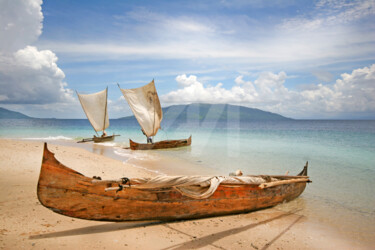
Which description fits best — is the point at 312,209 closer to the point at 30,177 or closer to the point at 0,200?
the point at 0,200

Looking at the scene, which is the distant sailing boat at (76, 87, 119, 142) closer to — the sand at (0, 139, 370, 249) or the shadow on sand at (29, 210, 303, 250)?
the sand at (0, 139, 370, 249)

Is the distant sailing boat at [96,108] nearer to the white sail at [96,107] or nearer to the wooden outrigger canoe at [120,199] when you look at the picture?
the white sail at [96,107]

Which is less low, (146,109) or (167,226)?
(146,109)

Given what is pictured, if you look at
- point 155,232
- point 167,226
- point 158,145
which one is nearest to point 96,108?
point 158,145

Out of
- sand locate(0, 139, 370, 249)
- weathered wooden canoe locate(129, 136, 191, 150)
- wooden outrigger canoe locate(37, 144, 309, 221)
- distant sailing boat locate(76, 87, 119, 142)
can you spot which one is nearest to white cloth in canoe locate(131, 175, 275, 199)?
wooden outrigger canoe locate(37, 144, 309, 221)

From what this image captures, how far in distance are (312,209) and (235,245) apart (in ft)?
13.6

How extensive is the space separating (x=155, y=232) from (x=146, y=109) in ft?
64.0

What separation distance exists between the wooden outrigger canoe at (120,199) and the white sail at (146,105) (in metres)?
17.9

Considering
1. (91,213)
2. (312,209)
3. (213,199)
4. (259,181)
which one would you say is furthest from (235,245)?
(312,209)

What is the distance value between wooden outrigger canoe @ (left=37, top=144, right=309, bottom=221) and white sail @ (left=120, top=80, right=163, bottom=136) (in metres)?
17.9

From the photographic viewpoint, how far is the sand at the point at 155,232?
14.9 ft

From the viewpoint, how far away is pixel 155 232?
5.16m

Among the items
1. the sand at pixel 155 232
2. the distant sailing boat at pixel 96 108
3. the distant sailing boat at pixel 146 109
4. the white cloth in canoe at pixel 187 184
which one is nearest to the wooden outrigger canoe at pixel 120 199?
the white cloth in canoe at pixel 187 184

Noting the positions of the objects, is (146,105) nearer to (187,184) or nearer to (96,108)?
(96,108)
